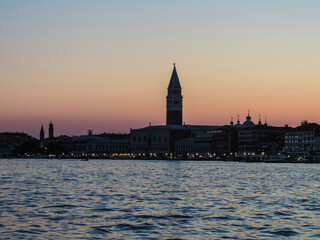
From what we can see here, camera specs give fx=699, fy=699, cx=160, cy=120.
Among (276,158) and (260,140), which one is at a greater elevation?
(260,140)

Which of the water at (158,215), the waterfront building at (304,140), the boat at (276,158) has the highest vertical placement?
the waterfront building at (304,140)

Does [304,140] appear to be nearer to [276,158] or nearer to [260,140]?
[276,158]

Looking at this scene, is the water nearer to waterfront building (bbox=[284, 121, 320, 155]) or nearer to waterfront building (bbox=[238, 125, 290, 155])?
waterfront building (bbox=[284, 121, 320, 155])

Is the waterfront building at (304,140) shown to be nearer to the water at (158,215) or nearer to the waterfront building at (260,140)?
the waterfront building at (260,140)

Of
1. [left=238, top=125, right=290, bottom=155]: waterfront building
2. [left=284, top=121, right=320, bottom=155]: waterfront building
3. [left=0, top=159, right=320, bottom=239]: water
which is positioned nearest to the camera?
[left=0, top=159, right=320, bottom=239]: water

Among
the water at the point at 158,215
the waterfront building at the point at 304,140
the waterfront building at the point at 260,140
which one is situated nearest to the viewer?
the water at the point at 158,215

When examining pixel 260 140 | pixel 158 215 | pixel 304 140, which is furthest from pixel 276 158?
pixel 158 215

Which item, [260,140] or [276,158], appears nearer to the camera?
[276,158]

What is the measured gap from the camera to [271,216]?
29078 mm

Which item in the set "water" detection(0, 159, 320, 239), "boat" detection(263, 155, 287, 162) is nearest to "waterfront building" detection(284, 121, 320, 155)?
"boat" detection(263, 155, 287, 162)

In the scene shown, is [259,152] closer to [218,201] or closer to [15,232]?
[218,201]

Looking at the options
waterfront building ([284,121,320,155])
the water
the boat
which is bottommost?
the water

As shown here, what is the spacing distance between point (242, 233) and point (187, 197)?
14.5m

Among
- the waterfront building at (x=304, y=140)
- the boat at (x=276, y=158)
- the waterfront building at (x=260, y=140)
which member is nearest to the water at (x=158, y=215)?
the boat at (x=276, y=158)
